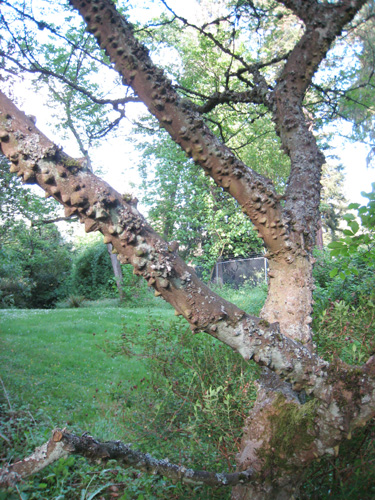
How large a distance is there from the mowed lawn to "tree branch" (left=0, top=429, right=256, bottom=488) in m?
1.83

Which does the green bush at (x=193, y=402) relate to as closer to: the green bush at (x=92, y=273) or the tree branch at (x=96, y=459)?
the tree branch at (x=96, y=459)

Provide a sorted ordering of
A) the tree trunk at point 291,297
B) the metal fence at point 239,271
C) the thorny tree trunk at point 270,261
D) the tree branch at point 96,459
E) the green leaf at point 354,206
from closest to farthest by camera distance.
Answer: the tree branch at point 96,459
the thorny tree trunk at point 270,261
the tree trunk at point 291,297
the green leaf at point 354,206
the metal fence at point 239,271

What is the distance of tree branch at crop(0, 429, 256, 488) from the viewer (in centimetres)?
156

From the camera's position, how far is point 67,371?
678 cm

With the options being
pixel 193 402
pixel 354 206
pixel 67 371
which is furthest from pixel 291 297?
pixel 67 371

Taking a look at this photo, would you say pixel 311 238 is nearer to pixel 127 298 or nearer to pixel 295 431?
pixel 295 431

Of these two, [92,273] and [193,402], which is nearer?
[193,402]

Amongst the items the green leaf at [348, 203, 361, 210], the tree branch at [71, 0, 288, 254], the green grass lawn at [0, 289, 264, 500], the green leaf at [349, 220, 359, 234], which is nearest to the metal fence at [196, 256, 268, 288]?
the green grass lawn at [0, 289, 264, 500]

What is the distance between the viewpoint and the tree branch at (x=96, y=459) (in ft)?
5.11

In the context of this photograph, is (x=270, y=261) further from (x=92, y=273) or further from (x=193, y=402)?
(x=92, y=273)

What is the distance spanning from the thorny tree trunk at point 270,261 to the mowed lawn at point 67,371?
1.80 m

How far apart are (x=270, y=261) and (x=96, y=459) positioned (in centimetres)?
166

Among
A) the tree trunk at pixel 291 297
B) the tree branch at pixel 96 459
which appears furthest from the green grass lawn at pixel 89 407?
the tree trunk at pixel 291 297

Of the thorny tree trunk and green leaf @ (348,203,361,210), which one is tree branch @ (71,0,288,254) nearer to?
the thorny tree trunk
